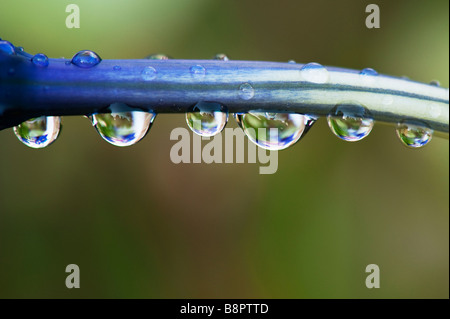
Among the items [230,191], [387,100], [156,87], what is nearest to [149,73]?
[156,87]

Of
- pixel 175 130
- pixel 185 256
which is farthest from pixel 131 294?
pixel 175 130

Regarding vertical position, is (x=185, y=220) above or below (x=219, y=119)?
above

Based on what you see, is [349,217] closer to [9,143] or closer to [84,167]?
[84,167]

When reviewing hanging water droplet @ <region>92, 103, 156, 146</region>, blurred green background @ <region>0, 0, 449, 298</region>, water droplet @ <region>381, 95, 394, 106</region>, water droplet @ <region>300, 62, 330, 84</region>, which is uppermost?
blurred green background @ <region>0, 0, 449, 298</region>

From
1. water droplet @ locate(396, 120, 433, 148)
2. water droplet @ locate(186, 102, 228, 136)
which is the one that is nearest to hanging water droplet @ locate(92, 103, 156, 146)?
water droplet @ locate(186, 102, 228, 136)

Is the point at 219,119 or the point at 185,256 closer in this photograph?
the point at 219,119

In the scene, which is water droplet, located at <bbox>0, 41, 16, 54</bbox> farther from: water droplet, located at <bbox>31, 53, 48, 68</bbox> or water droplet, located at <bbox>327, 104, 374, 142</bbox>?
water droplet, located at <bbox>327, 104, 374, 142</bbox>

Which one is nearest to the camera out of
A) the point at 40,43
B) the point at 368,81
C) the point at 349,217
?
the point at 368,81
